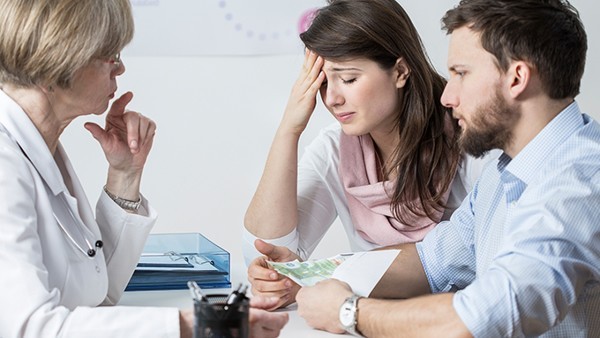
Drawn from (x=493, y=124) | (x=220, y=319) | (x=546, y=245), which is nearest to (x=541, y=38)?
(x=493, y=124)

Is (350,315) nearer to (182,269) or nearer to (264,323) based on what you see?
(264,323)

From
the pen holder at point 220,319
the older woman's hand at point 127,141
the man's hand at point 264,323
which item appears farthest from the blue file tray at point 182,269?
the pen holder at point 220,319

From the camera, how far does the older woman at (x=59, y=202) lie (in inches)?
56.2

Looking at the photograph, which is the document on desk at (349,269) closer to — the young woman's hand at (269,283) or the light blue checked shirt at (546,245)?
the young woman's hand at (269,283)

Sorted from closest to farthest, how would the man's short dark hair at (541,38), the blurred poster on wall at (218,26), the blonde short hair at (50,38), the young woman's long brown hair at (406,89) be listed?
the blonde short hair at (50,38), the man's short dark hair at (541,38), the young woman's long brown hair at (406,89), the blurred poster on wall at (218,26)

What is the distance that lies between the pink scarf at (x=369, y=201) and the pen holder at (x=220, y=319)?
43.8 inches

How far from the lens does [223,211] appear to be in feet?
11.7

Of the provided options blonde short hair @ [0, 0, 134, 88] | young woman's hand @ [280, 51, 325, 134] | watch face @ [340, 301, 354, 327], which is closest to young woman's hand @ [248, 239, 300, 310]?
watch face @ [340, 301, 354, 327]

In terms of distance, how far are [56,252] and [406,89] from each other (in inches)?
40.9

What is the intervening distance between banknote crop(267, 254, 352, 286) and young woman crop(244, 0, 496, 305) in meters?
0.34

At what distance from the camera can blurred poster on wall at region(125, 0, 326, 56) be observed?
3377 millimetres

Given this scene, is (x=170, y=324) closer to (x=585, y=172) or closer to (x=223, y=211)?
(x=585, y=172)

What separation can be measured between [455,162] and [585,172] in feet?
2.33

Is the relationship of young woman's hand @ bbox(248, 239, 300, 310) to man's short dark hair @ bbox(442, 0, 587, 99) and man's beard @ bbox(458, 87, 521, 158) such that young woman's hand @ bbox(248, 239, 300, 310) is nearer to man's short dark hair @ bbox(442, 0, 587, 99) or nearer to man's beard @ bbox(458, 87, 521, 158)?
man's beard @ bbox(458, 87, 521, 158)
